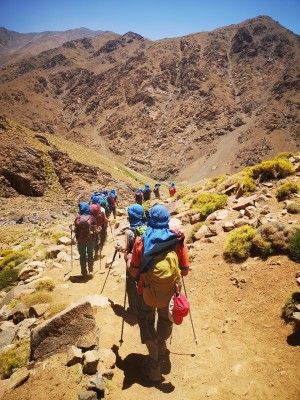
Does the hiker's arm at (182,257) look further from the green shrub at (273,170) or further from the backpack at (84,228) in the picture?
the green shrub at (273,170)

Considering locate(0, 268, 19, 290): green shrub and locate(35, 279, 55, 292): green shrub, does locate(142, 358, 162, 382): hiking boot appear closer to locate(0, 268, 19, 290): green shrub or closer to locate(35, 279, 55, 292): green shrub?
locate(35, 279, 55, 292): green shrub

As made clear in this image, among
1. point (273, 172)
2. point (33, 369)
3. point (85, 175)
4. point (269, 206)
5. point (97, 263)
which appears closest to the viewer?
point (33, 369)

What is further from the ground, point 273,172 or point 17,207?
point 273,172

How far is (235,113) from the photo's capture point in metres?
88.9

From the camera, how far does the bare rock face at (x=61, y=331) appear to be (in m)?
4.67

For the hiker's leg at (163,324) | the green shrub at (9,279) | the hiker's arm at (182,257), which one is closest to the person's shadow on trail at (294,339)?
the hiker's leg at (163,324)

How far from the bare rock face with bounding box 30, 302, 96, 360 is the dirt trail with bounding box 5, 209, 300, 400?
0.21m

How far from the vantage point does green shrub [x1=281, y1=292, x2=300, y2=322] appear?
16.5ft

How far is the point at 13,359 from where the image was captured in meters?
4.79

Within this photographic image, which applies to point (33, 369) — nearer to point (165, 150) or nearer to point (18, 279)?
point (18, 279)

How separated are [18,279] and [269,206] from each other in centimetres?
886

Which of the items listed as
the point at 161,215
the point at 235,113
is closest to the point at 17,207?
the point at 161,215

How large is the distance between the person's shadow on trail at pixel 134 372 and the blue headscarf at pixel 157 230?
223cm

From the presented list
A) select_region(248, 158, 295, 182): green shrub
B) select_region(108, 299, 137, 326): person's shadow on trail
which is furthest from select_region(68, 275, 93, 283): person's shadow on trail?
select_region(248, 158, 295, 182): green shrub
